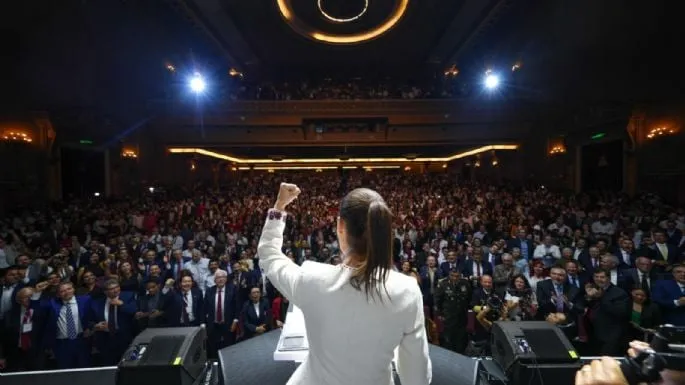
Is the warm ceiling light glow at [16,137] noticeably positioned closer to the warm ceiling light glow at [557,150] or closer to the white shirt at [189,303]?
the white shirt at [189,303]

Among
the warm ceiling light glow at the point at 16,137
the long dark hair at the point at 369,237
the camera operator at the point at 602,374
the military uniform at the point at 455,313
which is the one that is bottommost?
the military uniform at the point at 455,313

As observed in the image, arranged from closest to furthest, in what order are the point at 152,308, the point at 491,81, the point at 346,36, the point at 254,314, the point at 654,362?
the point at 654,362 → the point at 152,308 → the point at 254,314 → the point at 491,81 → the point at 346,36

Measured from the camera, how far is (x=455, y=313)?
193 inches

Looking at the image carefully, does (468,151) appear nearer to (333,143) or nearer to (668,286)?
(333,143)

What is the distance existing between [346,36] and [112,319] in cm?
1570

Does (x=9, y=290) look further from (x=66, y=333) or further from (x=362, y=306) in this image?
Answer: (x=362, y=306)

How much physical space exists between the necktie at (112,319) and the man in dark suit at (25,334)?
62 centimetres

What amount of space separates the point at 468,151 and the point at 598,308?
610 inches

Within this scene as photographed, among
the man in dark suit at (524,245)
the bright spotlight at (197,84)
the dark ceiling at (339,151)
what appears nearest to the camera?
the man in dark suit at (524,245)

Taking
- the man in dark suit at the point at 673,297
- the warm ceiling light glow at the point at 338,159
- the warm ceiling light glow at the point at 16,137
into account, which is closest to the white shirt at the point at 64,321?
the man in dark suit at the point at 673,297

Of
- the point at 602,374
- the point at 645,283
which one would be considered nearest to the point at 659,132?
the point at 645,283

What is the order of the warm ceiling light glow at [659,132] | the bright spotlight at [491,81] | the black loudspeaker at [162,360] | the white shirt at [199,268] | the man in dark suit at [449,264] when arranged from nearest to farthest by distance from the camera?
1. the black loudspeaker at [162,360]
2. the man in dark suit at [449,264]
3. the white shirt at [199,268]
4. the warm ceiling light glow at [659,132]
5. the bright spotlight at [491,81]

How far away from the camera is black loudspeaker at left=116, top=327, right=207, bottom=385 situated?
8.69 ft

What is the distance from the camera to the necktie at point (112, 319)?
4.34 meters
